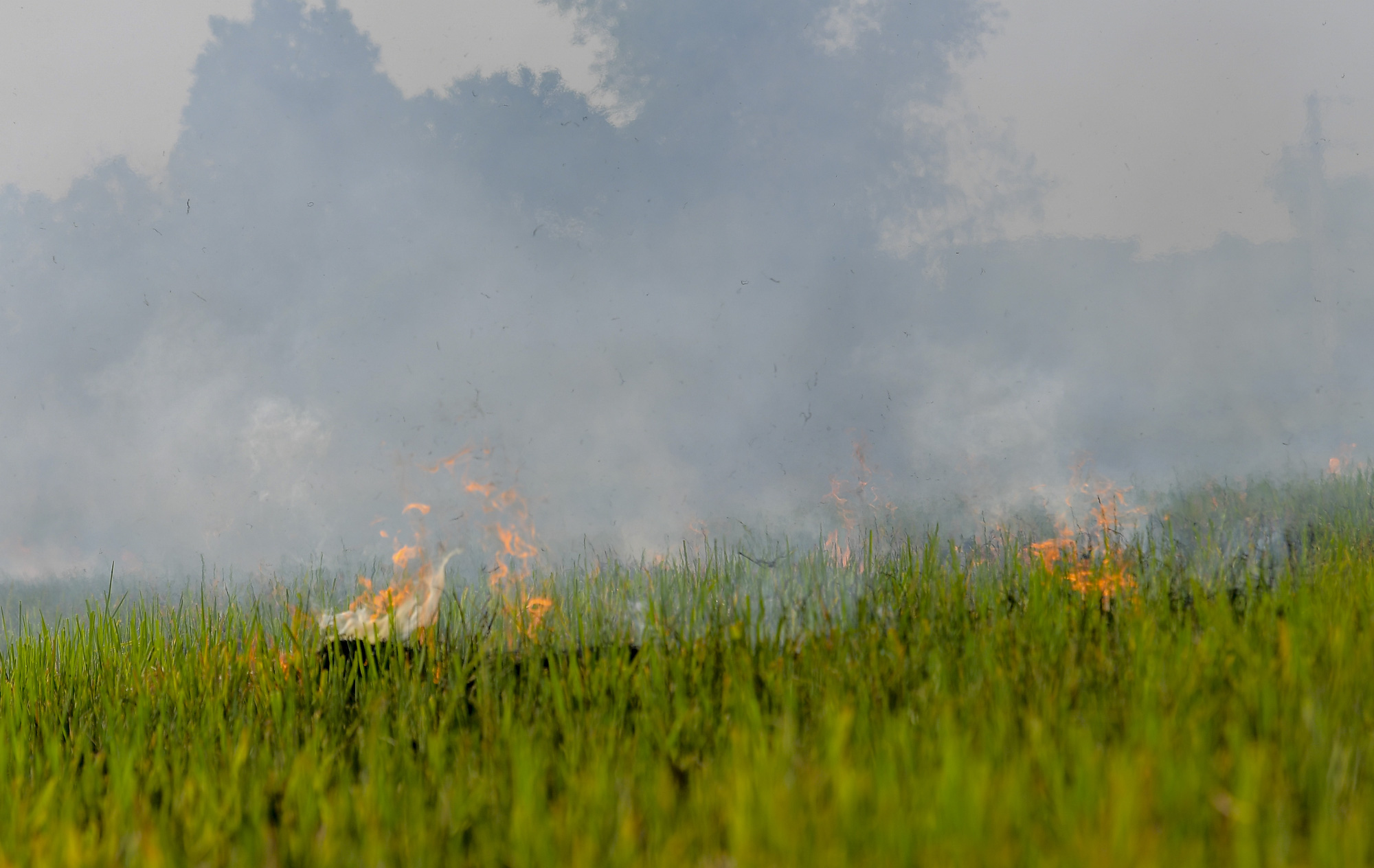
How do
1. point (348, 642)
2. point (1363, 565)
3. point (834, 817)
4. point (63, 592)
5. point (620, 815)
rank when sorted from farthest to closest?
point (63, 592)
point (1363, 565)
point (348, 642)
point (620, 815)
point (834, 817)

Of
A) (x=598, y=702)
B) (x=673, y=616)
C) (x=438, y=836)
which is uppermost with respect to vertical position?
(x=673, y=616)

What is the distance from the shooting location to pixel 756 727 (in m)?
3.78

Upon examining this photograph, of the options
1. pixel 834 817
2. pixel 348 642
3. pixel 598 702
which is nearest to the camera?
pixel 834 817

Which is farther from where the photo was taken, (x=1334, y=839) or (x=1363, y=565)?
(x=1363, y=565)

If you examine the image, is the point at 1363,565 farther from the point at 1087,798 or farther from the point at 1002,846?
the point at 1002,846

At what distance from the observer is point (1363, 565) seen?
634cm

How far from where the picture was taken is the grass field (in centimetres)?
275

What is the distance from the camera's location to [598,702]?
4.61m

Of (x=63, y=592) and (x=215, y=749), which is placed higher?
(x=63, y=592)

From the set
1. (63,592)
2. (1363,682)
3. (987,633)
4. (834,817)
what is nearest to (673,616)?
(987,633)

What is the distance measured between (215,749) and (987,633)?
167 inches

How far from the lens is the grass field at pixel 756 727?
2.75 metres

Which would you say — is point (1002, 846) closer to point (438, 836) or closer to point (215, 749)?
point (438, 836)

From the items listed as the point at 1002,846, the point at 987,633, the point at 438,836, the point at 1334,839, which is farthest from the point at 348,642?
the point at 1334,839
